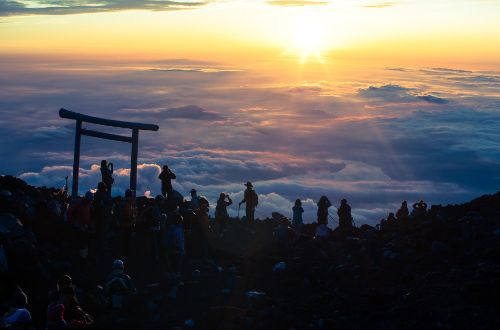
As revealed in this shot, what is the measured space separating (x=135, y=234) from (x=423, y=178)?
15492 cm

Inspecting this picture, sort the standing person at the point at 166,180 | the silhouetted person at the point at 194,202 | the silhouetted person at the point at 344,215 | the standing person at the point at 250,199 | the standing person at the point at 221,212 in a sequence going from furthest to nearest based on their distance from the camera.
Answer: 1. the standing person at the point at 250,199
2. the standing person at the point at 221,212
3. the silhouetted person at the point at 344,215
4. the standing person at the point at 166,180
5. the silhouetted person at the point at 194,202

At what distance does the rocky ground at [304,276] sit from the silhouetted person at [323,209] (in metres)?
1.11

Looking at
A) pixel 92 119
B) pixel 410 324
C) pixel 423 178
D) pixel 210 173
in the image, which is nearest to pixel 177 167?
pixel 210 173

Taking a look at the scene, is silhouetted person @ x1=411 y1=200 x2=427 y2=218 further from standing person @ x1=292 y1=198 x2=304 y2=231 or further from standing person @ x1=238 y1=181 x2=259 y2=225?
standing person @ x1=238 y1=181 x2=259 y2=225

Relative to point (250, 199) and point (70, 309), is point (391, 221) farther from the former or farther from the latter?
point (70, 309)

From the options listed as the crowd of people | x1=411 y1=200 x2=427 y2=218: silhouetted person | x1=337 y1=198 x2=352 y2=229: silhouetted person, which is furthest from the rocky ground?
x1=337 y1=198 x2=352 y2=229: silhouetted person

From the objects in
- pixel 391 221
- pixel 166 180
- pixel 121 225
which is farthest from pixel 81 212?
pixel 391 221

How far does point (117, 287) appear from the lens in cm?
1522

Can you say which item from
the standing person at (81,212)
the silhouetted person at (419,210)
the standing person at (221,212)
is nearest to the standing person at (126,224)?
the standing person at (81,212)

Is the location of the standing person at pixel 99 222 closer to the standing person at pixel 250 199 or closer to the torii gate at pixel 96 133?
the torii gate at pixel 96 133

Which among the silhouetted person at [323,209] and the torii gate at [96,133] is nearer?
the silhouetted person at [323,209]

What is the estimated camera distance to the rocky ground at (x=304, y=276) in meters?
14.6

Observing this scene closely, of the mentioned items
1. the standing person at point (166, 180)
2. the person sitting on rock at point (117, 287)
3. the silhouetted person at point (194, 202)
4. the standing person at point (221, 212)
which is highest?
the standing person at point (166, 180)

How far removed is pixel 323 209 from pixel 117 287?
8.33m
